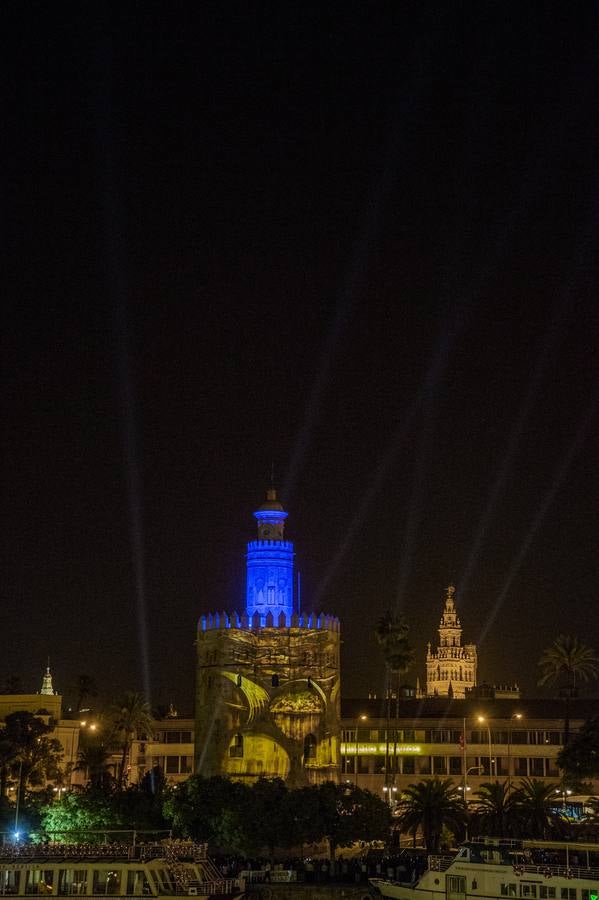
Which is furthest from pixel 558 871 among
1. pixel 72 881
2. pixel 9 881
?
pixel 9 881

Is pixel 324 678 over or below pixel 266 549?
below

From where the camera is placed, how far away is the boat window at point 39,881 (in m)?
59.4

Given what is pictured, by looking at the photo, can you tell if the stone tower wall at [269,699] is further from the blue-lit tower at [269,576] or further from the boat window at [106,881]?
the boat window at [106,881]

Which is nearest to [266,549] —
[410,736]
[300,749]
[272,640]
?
[272,640]

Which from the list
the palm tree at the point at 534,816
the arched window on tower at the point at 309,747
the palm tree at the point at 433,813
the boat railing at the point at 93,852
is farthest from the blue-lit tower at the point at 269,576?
the boat railing at the point at 93,852

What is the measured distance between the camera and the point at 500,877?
62438 mm

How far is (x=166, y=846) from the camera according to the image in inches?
2530

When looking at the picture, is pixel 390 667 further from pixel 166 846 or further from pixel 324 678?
pixel 166 846

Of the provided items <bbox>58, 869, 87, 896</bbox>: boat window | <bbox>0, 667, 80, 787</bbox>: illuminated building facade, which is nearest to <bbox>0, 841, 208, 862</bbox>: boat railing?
<bbox>58, 869, 87, 896</bbox>: boat window

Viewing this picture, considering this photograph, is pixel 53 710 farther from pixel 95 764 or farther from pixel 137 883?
pixel 137 883

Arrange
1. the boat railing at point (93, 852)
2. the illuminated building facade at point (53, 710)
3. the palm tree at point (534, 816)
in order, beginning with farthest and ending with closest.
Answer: the illuminated building facade at point (53, 710) < the palm tree at point (534, 816) < the boat railing at point (93, 852)

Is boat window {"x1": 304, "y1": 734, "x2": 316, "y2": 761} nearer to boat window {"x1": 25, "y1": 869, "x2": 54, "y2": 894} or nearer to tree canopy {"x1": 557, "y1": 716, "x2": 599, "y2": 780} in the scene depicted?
tree canopy {"x1": 557, "y1": 716, "x2": 599, "y2": 780}

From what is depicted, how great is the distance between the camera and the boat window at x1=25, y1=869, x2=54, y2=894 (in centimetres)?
5941

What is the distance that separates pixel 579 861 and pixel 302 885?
15.2 m
